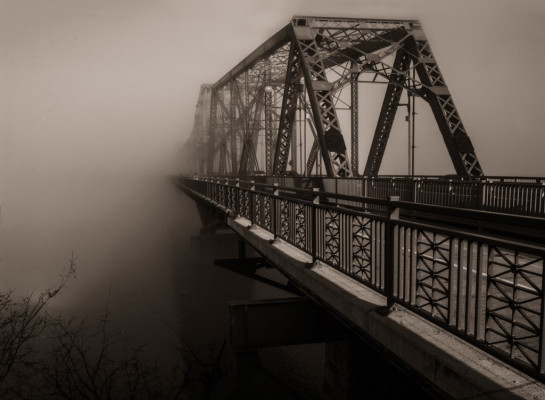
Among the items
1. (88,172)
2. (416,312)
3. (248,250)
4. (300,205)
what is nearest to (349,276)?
(416,312)

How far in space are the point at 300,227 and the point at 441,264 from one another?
11.8 ft

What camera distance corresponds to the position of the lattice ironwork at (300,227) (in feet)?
23.8

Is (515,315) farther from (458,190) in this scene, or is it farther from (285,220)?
(458,190)

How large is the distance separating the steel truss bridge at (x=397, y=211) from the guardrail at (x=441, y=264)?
1 centimetres

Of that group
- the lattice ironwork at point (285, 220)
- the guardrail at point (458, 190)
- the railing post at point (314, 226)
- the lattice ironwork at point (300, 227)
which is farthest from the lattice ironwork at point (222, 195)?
the railing post at point (314, 226)

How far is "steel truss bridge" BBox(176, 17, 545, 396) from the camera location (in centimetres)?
354

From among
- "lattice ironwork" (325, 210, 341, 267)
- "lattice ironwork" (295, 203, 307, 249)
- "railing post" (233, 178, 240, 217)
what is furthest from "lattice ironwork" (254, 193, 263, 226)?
"lattice ironwork" (325, 210, 341, 267)

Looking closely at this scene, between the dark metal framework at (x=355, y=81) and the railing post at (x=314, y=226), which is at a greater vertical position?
the dark metal framework at (x=355, y=81)

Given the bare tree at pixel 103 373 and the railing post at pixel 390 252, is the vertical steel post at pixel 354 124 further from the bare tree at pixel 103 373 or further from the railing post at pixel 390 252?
the railing post at pixel 390 252

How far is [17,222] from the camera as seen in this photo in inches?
2581

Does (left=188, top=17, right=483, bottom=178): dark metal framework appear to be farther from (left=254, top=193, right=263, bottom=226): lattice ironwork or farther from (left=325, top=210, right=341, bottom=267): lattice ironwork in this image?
(left=325, top=210, right=341, bottom=267): lattice ironwork

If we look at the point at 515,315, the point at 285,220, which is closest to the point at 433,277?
the point at 515,315

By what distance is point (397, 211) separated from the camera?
4438mm

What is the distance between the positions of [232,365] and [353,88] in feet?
42.8
